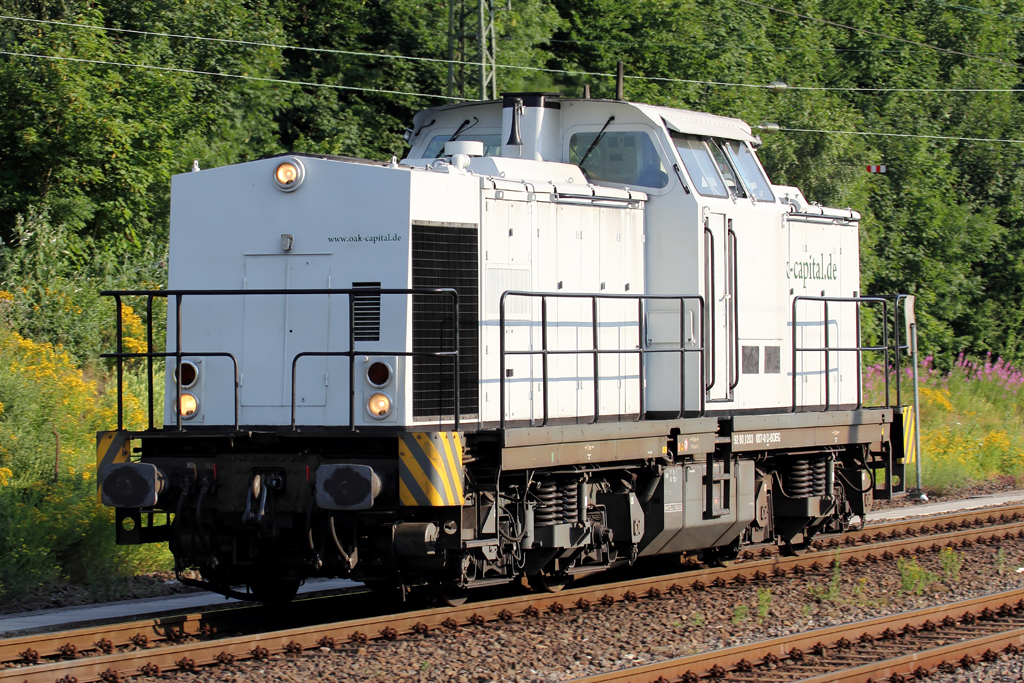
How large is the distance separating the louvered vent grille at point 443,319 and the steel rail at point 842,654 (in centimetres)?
223

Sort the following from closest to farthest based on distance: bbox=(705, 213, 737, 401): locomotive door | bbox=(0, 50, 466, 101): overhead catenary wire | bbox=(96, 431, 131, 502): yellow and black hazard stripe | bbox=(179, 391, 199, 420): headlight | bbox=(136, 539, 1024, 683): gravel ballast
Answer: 1. bbox=(136, 539, 1024, 683): gravel ballast
2. bbox=(96, 431, 131, 502): yellow and black hazard stripe
3. bbox=(179, 391, 199, 420): headlight
4. bbox=(705, 213, 737, 401): locomotive door
5. bbox=(0, 50, 466, 101): overhead catenary wire

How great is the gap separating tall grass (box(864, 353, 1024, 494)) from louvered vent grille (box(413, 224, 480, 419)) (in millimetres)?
10727

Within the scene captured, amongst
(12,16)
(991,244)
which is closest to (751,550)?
(12,16)

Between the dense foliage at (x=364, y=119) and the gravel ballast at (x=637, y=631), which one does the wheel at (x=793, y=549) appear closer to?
the gravel ballast at (x=637, y=631)

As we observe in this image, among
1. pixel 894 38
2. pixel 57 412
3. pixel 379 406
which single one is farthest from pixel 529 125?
pixel 894 38

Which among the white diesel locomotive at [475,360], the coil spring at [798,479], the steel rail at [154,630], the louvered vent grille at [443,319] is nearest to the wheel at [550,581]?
the white diesel locomotive at [475,360]

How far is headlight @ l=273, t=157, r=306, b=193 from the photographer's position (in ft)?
24.6

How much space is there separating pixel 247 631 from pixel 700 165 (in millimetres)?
4991

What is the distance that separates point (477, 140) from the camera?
933 centimetres

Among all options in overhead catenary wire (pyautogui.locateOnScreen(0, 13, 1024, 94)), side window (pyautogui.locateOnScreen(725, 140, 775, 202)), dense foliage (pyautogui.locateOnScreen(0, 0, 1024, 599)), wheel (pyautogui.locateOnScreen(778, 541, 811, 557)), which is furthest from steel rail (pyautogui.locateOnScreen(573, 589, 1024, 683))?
overhead catenary wire (pyautogui.locateOnScreen(0, 13, 1024, 94))

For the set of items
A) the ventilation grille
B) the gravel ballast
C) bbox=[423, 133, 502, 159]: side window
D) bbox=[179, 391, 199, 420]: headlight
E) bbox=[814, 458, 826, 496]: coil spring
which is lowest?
the gravel ballast

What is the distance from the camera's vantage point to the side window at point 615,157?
890 centimetres

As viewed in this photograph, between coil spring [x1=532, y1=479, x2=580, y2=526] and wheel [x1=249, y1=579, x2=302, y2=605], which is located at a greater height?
coil spring [x1=532, y1=479, x2=580, y2=526]

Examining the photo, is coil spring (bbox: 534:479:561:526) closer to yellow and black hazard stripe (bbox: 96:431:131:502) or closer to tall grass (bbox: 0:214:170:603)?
yellow and black hazard stripe (bbox: 96:431:131:502)
